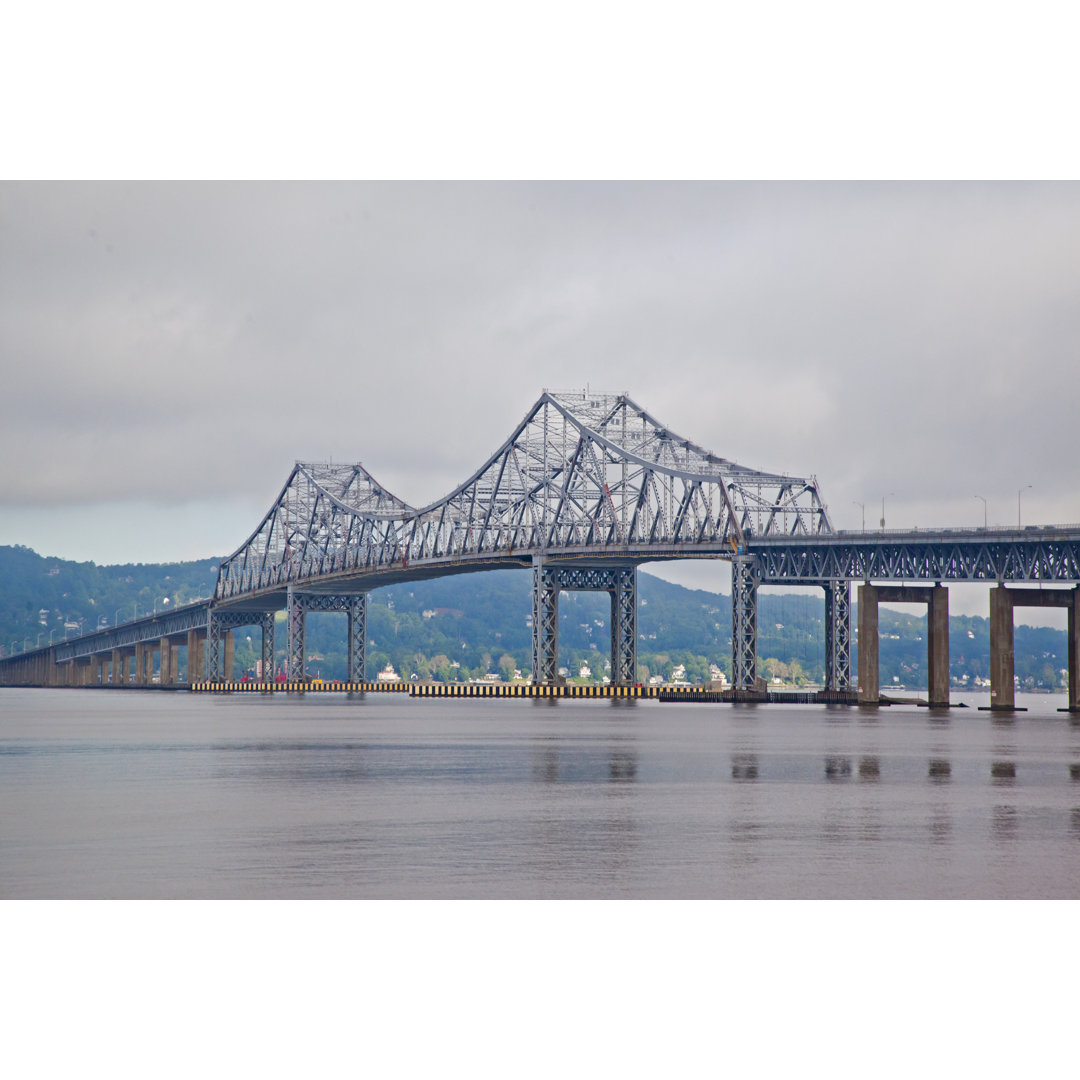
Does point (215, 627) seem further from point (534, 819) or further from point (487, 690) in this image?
point (534, 819)

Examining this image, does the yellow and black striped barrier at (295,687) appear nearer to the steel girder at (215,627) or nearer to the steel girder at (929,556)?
the steel girder at (215,627)

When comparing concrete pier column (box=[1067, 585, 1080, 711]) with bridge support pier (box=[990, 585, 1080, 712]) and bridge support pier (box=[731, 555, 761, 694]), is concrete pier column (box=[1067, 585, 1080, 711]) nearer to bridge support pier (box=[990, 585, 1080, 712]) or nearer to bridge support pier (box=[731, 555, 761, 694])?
bridge support pier (box=[990, 585, 1080, 712])

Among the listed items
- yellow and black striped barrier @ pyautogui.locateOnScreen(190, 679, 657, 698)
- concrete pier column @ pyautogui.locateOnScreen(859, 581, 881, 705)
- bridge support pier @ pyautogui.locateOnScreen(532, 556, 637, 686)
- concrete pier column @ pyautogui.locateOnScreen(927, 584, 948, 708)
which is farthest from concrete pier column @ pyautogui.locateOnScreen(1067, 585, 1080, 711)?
bridge support pier @ pyautogui.locateOnScreen(532, 556, 637, 686)

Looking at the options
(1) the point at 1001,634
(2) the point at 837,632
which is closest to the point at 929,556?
(1) the point at 1001,634

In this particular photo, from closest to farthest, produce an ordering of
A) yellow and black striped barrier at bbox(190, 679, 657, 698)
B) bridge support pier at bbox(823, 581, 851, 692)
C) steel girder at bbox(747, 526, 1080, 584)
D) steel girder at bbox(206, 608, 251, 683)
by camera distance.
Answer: steel girder at bbox(747, 526, 1080, 584) → bridge support pier at bbox(823, 581, 851, 692) → yellow and black striped barrier at bbox(190, 679, 657, 698) → steel girder at bbox(206, 608, 251, 683)

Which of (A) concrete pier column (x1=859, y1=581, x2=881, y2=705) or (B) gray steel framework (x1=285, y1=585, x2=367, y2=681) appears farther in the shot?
(B) gray steel framework (x1=285, y1=585, x2=367, y2=681)

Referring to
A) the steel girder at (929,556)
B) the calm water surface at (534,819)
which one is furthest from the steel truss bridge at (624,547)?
the calm water surface at (534,819)

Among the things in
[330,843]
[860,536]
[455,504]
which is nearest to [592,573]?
[455,504]
